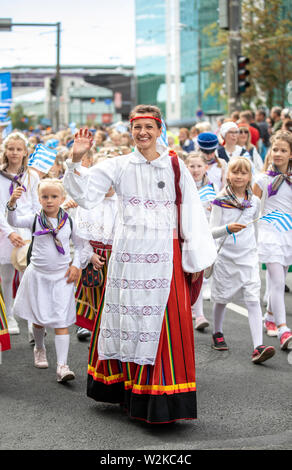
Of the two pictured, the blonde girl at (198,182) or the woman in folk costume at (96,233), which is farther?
the blonde girl at (198,182)

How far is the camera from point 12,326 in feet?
25.3

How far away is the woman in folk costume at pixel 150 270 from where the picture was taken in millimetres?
4859

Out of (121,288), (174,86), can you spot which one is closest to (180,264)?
(121,288)

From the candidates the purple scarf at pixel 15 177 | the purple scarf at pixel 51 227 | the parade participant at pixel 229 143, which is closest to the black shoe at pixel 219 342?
the purple scarf at pixel 51 227

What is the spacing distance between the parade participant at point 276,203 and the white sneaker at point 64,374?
2.14 m

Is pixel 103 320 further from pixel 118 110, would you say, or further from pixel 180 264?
pixel 118 110

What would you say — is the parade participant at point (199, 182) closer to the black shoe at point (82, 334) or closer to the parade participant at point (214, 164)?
the parade participant at point (214, 164)

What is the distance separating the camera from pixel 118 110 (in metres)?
113

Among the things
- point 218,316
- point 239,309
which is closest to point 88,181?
point 218,316

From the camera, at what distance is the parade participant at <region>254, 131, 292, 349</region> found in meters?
7.25

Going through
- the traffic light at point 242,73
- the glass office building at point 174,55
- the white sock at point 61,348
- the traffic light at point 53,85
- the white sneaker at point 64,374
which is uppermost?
the glass office building at point 174,55

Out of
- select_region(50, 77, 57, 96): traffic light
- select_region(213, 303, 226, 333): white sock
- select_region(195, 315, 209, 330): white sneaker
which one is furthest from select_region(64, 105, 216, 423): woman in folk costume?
select_region(50, 77, 57, 96): traffic light

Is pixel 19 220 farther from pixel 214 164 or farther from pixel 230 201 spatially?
pixel 214 164

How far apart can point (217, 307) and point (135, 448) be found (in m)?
2.67
